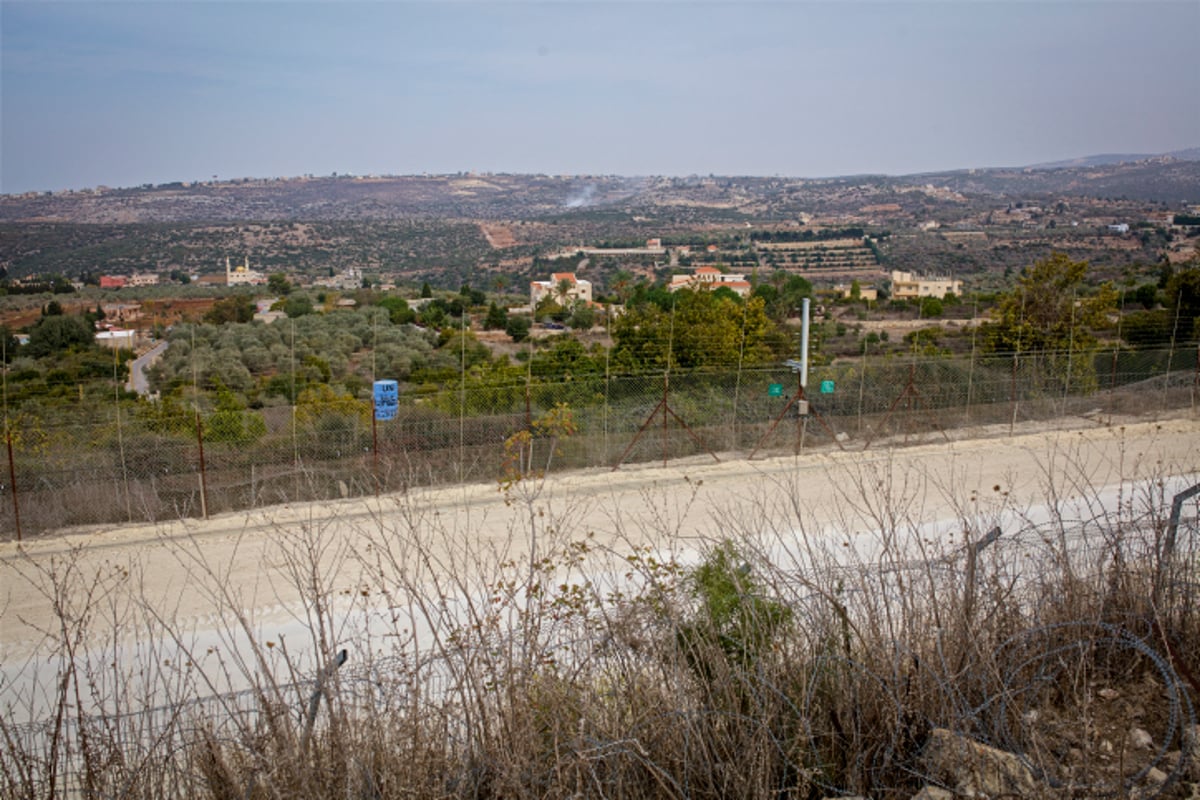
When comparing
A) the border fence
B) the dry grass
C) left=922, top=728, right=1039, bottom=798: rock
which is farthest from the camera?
the border fence

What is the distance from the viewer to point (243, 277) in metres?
35.6

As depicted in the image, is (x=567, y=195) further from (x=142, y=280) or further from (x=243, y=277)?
(x=142, y=280)

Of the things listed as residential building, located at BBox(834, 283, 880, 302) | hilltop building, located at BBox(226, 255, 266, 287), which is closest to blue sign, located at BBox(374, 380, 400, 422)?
hilltop building, located at BBox(226, 255, 266, 287)

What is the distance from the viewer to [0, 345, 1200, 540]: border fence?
12.6 meters

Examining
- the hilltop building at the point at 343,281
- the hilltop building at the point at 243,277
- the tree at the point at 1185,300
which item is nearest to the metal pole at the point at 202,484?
the hilltop building at the point at 343,281

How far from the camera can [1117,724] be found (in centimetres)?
412

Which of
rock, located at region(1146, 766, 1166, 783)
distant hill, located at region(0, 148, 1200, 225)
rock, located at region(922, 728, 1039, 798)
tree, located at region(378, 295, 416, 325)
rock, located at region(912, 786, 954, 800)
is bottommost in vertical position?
tree, located at region(378, 295, 416, 325)

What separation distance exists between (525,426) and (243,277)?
81.0 feet

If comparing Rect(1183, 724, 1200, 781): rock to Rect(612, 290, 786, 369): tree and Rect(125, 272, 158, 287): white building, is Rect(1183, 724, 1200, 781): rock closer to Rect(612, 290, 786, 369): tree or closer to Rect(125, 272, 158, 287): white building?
Rect(612, 290, 786, 369): tree

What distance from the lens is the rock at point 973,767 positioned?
317 cm

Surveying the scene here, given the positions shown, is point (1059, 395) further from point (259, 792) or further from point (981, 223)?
point (981, 223)

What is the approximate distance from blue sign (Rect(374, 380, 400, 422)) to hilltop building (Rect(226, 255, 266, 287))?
20836 millimetres

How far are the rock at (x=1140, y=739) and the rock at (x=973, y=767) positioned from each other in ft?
2.72

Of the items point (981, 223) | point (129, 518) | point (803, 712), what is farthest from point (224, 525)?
point (981, 223)
